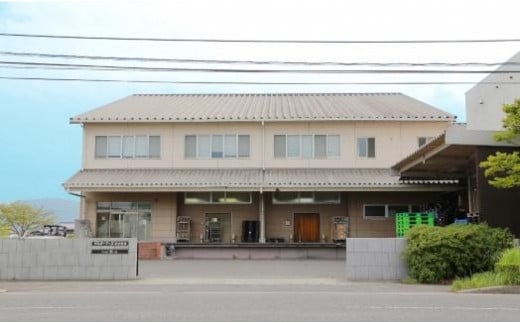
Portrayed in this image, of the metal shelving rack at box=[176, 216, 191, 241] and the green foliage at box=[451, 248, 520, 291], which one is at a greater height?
the metal shelving rack at box=[176, 216, 191, 241]

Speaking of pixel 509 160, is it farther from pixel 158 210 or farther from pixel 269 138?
pixel 158 210

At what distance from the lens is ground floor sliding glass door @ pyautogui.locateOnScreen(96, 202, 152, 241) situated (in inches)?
1248

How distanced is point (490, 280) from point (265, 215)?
17.2 m

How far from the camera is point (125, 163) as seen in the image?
3206cm

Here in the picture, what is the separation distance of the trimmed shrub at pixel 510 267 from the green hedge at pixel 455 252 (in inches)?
40.6

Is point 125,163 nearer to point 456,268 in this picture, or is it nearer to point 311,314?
point 456,268

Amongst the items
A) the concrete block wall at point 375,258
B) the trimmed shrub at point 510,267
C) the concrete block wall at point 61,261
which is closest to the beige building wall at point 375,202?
the concrete block wall at point 375,258

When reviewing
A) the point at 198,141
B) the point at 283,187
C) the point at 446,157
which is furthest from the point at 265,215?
the point at 446,157

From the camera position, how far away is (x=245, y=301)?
12.4 meters

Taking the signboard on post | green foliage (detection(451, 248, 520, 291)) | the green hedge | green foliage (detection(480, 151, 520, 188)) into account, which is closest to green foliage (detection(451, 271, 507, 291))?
green foliage (detection(451, 248, 520, 291))

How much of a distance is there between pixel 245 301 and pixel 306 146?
66.2ft

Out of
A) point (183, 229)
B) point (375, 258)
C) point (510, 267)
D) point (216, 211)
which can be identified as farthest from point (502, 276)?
point (183, 229)

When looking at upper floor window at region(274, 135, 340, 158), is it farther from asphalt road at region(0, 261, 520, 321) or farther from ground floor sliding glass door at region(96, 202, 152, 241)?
asphalt road at region(0, 261, 520, 321)

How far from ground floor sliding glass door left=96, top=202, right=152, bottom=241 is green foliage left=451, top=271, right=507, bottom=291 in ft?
63.2
